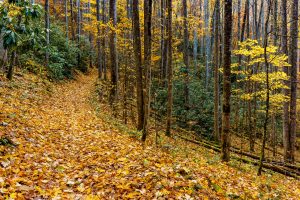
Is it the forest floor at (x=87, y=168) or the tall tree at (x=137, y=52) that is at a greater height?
the tall tree at (x=137, y=52)

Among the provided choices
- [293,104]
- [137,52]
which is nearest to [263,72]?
[293,104]

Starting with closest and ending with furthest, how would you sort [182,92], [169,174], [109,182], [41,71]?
[109,182], [169,174], [41,71], [182,92]

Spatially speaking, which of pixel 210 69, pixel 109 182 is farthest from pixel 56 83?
pixel 210 69

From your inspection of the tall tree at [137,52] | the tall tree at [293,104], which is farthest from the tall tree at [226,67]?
the tall tree at [293,104]

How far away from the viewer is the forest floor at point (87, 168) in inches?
159

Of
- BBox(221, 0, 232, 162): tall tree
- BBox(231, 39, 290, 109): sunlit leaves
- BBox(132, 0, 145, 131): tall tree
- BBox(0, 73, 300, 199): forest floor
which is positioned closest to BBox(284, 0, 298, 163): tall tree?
BBox(231, 39, 290, 109): sunlit leaves

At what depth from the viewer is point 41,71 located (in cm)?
1450

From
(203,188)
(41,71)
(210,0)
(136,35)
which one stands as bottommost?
(203,188)

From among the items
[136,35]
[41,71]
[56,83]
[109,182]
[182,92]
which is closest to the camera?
[109,182]

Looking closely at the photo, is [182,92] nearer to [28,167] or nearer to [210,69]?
[210,69]

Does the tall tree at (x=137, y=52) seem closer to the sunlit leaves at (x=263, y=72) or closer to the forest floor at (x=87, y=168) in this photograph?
the forest floor at (x=87, y=168)

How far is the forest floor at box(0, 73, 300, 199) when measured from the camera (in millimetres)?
4035

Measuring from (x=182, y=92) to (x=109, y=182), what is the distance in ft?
51.7

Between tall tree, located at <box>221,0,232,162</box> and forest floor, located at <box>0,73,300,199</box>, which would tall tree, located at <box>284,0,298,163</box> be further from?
tall tree, located at <box>221,0,232,162</box>
